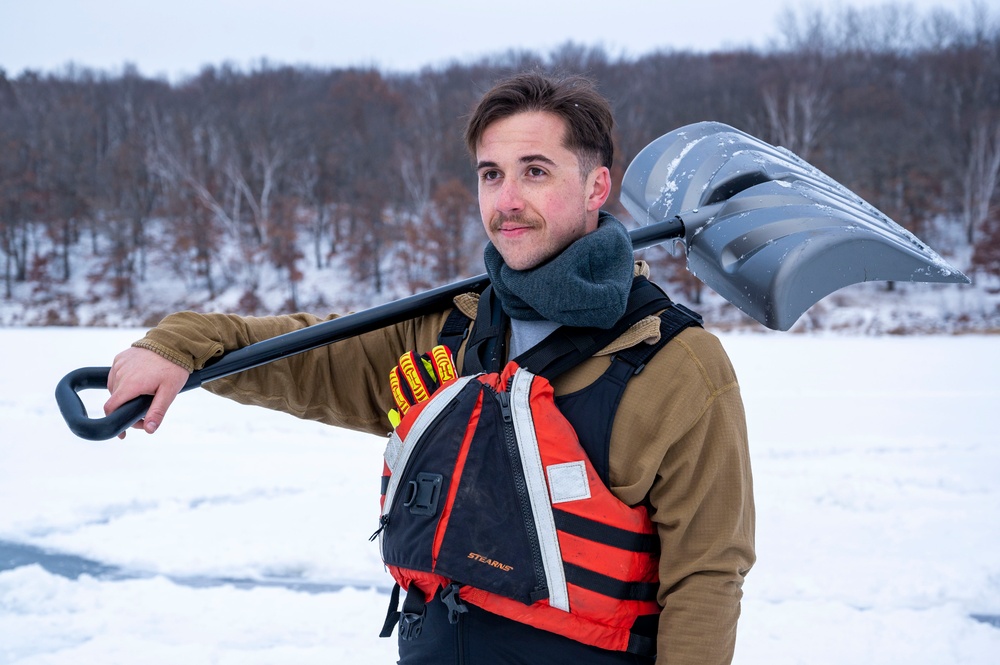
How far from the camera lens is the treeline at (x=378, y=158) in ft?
86.1

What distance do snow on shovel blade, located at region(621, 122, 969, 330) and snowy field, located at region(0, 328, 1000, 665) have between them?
1.55m

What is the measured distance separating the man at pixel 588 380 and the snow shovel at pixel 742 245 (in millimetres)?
115

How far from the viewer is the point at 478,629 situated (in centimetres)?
140

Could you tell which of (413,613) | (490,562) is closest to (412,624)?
(413,613)

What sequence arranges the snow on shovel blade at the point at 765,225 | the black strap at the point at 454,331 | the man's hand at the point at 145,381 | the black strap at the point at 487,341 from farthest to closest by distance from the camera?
the snow on shovel blade at the point at 765,225, the black strap at the point at 454,331, the black strap at the point at 487,341, the man's hand at the point at 145,381

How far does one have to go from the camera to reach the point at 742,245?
194cm

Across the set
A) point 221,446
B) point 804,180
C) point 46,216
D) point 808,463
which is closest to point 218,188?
point 46,216

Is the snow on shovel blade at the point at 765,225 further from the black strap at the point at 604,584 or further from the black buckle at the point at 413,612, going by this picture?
the black buckle at the point at 413,612

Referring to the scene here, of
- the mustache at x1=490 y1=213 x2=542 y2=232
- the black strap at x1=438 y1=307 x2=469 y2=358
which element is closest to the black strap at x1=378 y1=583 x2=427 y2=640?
the black strap at x1=438 y1=307 x2=469 y2=358

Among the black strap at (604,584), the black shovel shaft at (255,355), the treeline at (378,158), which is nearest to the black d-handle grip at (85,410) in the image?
the black shovel shaft at (255,355)

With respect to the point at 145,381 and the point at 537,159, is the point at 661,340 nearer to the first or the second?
the point at 537,159

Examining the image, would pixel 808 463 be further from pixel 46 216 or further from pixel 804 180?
pixel 46 216

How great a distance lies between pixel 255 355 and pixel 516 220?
622 mm

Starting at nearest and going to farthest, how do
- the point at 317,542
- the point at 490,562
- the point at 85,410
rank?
the point at 490,562, the point at 85,410, the point at 317,542
